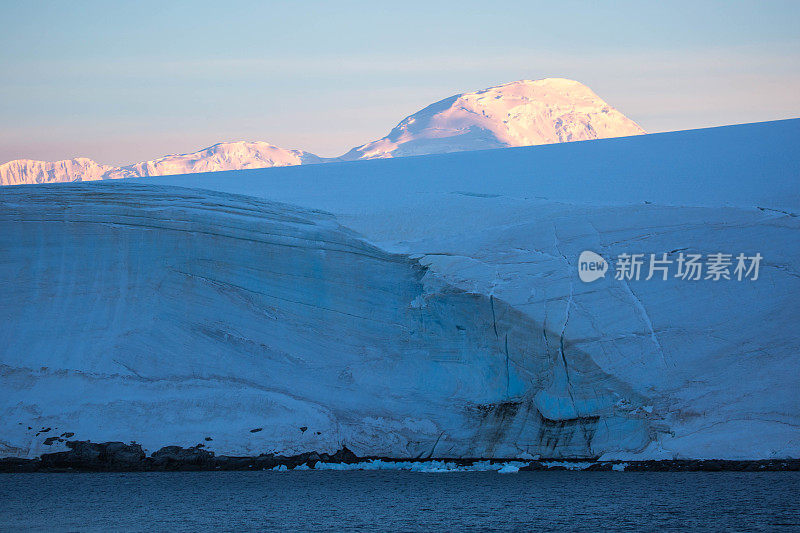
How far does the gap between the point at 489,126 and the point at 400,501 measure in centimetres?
4612

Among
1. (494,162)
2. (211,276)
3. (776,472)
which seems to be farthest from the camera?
(494,162)

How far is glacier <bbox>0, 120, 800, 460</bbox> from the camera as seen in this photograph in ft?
19.1

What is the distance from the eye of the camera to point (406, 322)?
A: 21.6 feet

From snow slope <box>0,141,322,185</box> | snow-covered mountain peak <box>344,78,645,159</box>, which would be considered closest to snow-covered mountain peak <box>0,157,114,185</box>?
snow slope <box>0,141,322,185</box>

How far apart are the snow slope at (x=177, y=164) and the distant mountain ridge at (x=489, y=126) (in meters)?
0.13

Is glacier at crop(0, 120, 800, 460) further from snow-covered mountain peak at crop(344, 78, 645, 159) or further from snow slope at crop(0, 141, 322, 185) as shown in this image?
snow slope at crop(0, 141, 322, 185)

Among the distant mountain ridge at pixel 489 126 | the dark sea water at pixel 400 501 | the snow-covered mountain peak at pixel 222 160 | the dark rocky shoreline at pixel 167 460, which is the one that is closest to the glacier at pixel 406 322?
the dark rocky shoreline at pixel 167 460

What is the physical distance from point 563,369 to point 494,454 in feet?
2.58

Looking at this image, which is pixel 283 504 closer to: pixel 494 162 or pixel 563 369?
pixel 563 369

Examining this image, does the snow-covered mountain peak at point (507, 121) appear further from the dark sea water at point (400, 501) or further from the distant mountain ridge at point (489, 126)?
the dark sea water at point (400, 501)

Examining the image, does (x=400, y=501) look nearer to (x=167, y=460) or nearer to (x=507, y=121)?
(x=167, y=460)

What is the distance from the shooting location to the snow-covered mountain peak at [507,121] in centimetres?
4716

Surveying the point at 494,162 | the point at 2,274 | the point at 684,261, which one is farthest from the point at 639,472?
the point at 2,274

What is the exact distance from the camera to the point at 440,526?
4254mm
